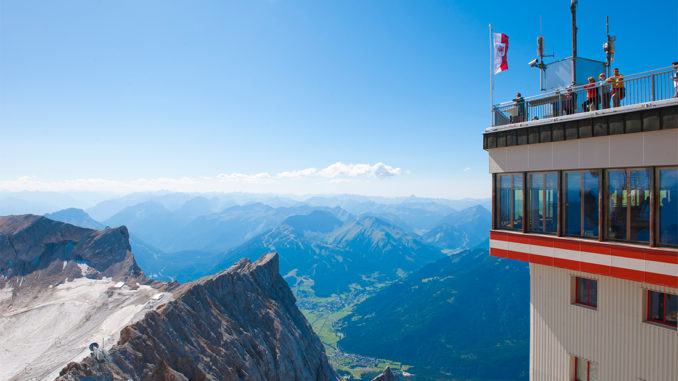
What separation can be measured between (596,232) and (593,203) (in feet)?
3.60

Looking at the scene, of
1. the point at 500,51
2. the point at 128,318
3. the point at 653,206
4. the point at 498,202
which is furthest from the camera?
the point at 128,318

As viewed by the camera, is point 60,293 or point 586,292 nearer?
point 586,292

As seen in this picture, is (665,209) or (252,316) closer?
(665,209)

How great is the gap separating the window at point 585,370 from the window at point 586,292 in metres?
2.30

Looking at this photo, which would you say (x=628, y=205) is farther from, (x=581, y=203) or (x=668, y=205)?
(x=581, y=203)

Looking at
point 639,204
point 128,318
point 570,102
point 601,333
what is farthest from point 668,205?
point 128,318

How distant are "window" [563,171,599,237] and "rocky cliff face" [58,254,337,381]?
40546 millimetres

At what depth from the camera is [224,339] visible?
1954 inches

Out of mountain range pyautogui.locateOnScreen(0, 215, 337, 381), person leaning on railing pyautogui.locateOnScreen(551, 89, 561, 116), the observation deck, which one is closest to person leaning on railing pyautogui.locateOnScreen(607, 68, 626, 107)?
the observation deck

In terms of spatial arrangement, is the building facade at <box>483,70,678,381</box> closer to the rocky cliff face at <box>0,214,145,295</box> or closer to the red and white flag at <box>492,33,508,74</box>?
the red and white flag at <box>492,33,508,74</box>

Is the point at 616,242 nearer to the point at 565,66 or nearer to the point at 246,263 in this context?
the point at 565,66

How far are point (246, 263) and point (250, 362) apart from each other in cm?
3006

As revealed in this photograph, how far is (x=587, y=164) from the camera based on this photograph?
1328cm

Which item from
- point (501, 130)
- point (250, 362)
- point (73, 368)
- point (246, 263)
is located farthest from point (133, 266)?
point (501, 130)
